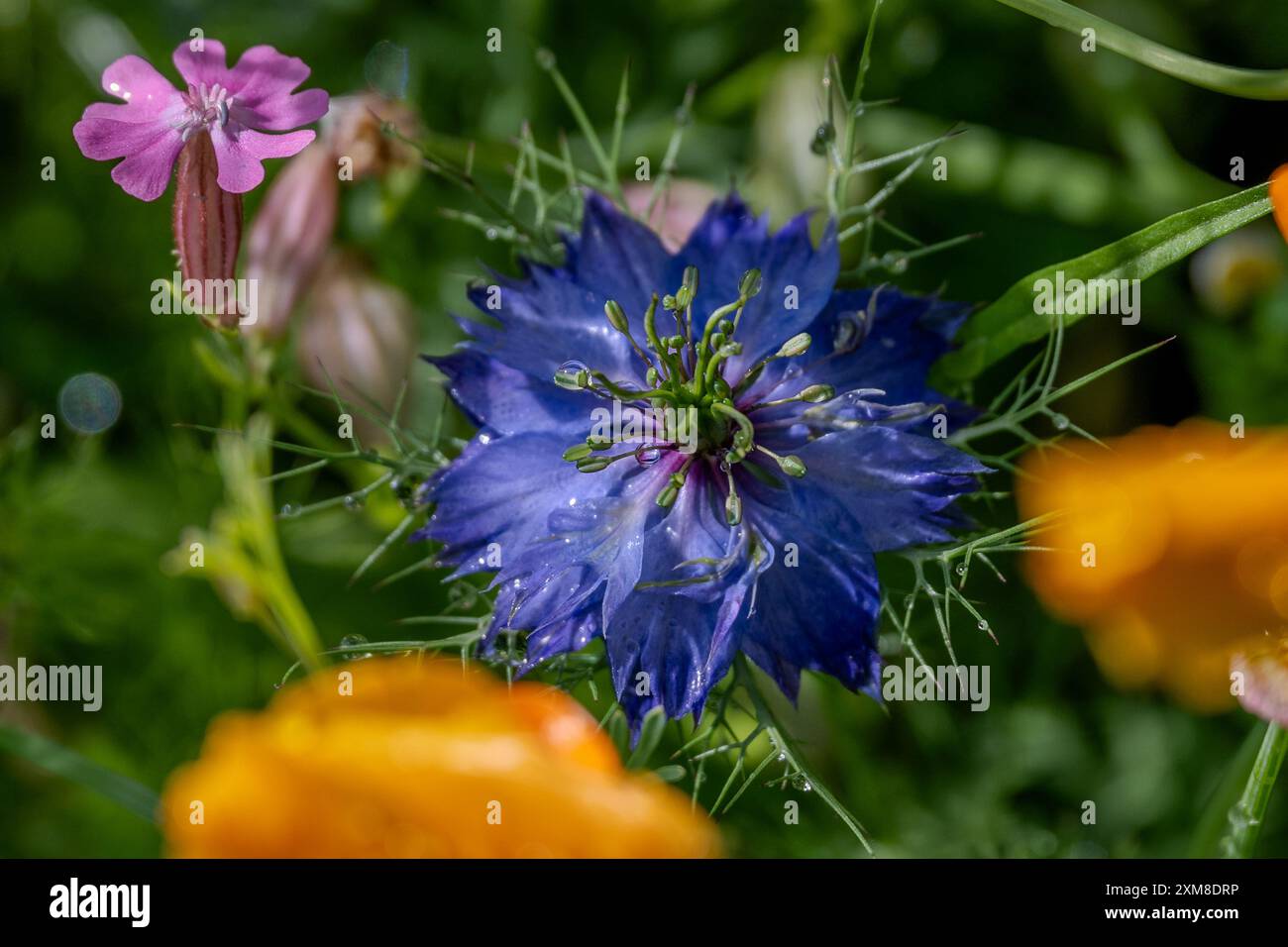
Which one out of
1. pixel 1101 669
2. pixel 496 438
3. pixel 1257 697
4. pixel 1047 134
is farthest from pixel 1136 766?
pixel 496 438

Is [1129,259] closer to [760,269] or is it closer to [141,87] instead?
[760,269]

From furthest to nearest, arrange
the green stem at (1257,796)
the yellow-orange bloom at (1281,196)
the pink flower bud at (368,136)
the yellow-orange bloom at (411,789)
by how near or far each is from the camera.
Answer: the pink flower bud at (368,136)
the green stem at (1257,796)
the yellow-orange bloom at (1281,196)
the yellow-orange bloom at (411,789)

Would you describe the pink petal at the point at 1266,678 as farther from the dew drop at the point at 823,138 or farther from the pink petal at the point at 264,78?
the pink petal at the point at 264,78

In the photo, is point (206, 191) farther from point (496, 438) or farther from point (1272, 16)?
point (1272, 16)

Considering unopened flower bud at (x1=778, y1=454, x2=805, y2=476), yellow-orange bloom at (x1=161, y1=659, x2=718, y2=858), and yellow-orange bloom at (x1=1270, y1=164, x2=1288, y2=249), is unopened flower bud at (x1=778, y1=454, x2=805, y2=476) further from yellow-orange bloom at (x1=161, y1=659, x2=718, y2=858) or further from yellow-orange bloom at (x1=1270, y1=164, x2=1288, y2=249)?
yellow-orange bloom at (x1=1270, y1=164, x2=1288, y2=249)

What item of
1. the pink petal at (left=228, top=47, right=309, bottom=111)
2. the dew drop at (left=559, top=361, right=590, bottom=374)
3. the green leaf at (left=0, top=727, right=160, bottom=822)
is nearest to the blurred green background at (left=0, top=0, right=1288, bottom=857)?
the green leaf at (left=0, top=727, right=160, bottom=822)

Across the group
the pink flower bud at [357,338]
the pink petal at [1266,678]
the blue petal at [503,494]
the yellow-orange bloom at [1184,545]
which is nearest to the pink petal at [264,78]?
the blue petal at [503,494]
